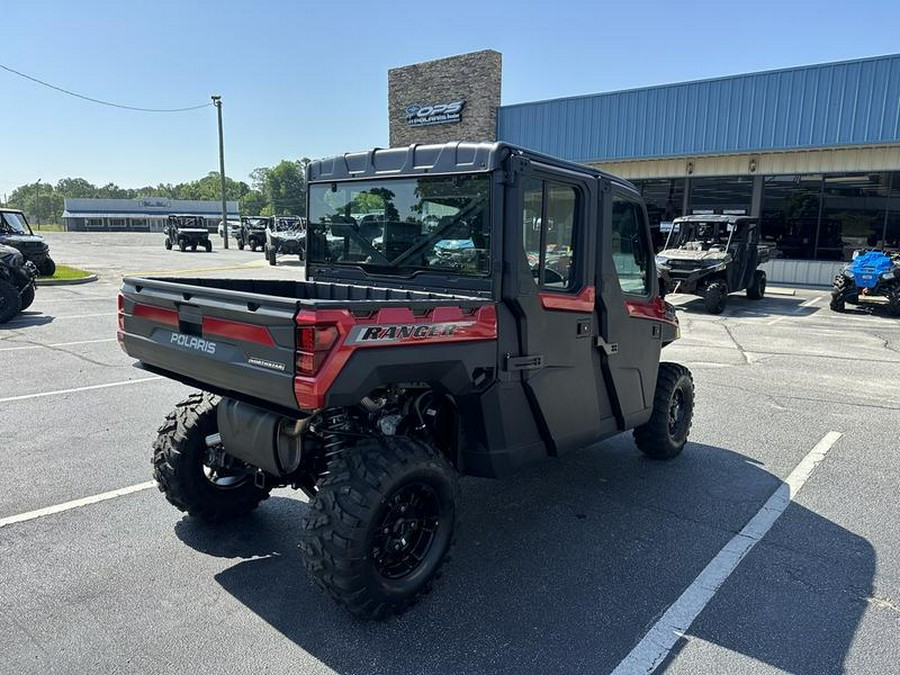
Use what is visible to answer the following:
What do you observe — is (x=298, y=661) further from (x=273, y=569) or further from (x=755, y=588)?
(x=755, y=588)

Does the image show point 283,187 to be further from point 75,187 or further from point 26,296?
point 26,296

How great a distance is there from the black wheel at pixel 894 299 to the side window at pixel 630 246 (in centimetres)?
1308

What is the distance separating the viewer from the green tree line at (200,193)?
135250 mm

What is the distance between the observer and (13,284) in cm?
1161

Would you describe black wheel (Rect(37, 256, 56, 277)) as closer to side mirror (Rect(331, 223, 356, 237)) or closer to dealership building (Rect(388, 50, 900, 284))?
dealership building (Rect(388, 50, 900, 284))

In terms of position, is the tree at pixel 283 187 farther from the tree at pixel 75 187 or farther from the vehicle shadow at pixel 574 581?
the vehicle shadow at pixel 574 581

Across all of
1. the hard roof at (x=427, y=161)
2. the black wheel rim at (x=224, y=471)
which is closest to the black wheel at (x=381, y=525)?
the black wheel rim at (x=224, y=471)

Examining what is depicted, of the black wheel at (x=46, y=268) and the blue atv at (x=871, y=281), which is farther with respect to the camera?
the black wheel at (x=46, y=268)

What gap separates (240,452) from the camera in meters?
3.25

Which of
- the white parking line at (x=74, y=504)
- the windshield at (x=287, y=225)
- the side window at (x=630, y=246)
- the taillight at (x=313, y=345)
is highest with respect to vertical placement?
the windshield at (x=287, y=225)

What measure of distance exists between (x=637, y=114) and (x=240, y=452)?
70.0 ft

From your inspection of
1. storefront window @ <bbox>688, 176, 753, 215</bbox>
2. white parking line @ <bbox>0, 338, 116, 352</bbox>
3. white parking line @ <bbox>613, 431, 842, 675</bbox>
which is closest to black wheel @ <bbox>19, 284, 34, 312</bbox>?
white parking line @ <bbox>0, 338, 116, 352</bbox>

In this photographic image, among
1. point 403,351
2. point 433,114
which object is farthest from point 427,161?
point 433,114

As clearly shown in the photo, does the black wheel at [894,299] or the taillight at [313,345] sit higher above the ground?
the taillight at [313,345]
